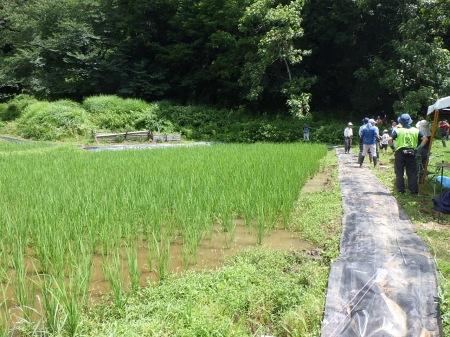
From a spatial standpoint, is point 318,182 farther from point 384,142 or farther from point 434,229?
point 384,142

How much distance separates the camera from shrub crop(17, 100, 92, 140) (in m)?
17.0

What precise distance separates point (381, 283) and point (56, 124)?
17.4 meters

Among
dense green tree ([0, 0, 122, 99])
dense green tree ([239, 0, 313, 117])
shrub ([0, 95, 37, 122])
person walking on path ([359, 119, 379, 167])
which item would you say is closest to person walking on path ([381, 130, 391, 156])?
person walking on path ([359, 119, 379, 167])

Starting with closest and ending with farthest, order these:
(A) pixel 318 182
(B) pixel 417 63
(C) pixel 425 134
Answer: (C) pixel 425 134 < (A) pixel 318 182 < (B) pixel 417 63

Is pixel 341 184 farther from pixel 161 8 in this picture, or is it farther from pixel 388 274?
pixel 161 8

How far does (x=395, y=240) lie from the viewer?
10.8 ft

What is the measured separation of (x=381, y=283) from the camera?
2.46 meters

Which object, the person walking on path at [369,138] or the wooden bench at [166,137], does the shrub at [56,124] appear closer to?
the wooden bench at [166,137]

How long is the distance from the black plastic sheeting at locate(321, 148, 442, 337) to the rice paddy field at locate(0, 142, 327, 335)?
88 centimetres

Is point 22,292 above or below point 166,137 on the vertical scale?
below

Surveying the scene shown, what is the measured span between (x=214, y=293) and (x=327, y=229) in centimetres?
185

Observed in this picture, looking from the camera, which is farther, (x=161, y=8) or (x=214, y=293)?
(x=161, y=8)

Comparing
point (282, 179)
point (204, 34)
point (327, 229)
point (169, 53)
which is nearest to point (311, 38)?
point (204, 34)

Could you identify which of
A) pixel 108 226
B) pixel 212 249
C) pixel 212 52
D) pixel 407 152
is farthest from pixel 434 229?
pixel 212 52
